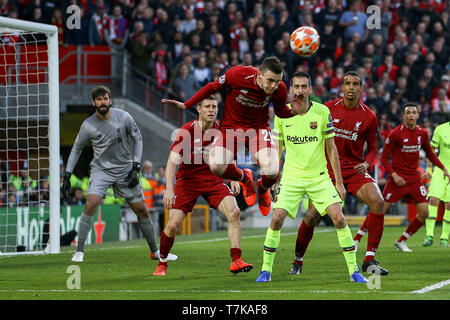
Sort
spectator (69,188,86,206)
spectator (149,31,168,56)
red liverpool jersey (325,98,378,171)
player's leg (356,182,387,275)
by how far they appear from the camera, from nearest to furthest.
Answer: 1. player's leg (356,182,387,275)
2. red liverpool jersey (325,98,378,171)
3. spectator (69,188,86,206)
4. spectator (149,31,168,56)

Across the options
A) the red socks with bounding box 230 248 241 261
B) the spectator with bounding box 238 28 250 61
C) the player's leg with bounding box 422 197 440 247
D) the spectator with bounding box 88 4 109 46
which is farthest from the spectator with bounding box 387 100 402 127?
the red socks with bounding box 230 248 241 261

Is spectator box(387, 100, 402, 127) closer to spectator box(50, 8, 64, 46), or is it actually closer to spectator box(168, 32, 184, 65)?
spectator box(168, 32, 184, 65)

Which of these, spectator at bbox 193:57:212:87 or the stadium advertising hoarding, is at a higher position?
spectator at bbox 193:57:212:87

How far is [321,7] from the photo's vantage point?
24703mm

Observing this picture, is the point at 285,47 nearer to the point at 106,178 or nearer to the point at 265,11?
the point at 265,11

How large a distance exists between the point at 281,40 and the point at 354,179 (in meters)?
13.1

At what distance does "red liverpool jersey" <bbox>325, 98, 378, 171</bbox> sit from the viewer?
1051 centimetres

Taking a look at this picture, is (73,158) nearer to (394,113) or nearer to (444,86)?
(394,113)

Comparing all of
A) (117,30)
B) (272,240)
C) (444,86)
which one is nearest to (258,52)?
(117,30)

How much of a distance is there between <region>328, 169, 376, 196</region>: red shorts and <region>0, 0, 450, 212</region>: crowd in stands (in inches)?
408

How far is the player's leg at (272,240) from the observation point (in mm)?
8781

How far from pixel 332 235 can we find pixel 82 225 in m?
7.49

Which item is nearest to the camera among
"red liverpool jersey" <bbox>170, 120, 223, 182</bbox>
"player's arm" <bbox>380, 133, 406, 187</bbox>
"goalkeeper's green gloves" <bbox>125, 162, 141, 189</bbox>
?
"red liverpool jersey" <bbox>170, 120, 223, 182</bbox>

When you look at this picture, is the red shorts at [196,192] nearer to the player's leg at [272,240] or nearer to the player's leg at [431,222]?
the player's leg at [272,240]
